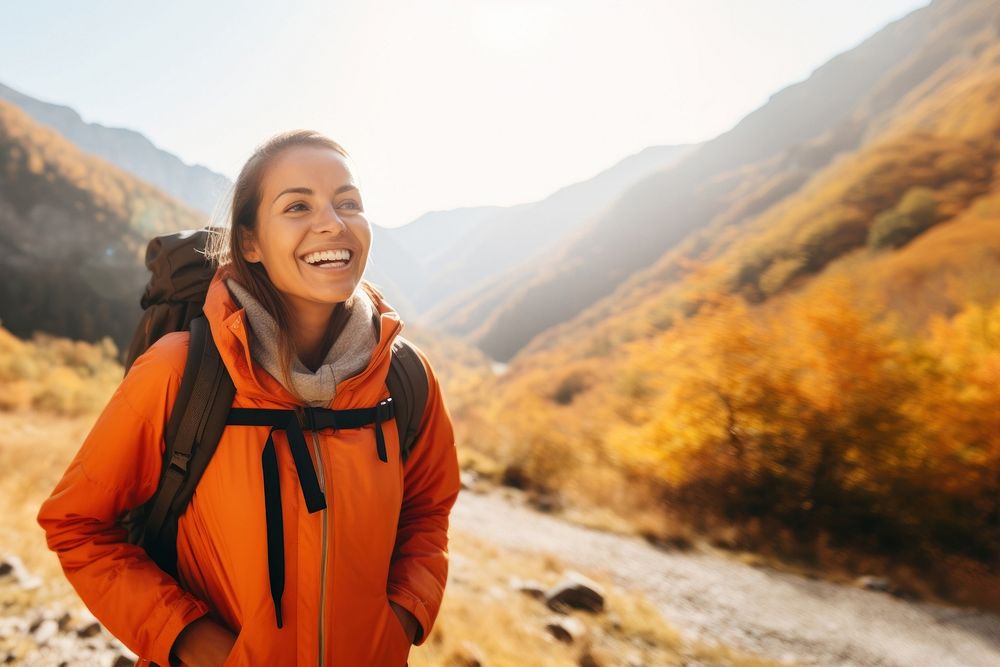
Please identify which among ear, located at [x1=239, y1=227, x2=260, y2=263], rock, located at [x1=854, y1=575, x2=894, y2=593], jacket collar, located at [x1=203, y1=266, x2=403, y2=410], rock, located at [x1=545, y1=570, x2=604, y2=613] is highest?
ear, located at [x1=239, y1=227, x2=260, y2=263]

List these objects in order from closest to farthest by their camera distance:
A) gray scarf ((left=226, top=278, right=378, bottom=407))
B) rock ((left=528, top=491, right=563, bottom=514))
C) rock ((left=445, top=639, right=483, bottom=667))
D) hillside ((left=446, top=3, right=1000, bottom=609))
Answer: gray scarf ((left=226, top=278, right=378, bottom=407)) < rock ((left=445, top=639, right=483, bottom=667)) < hillside ((left=446, top=3, right=1000, bottom=609)) < rock ((left=528, top=491, right=563, bottom=514))

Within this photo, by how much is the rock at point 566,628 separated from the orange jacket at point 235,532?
10.00 feet

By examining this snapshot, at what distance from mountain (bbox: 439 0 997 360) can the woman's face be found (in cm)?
6527

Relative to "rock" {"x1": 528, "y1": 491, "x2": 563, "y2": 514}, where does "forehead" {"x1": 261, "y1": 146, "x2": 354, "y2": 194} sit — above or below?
above

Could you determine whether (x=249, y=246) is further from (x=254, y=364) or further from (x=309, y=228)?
(x=254, y=364)

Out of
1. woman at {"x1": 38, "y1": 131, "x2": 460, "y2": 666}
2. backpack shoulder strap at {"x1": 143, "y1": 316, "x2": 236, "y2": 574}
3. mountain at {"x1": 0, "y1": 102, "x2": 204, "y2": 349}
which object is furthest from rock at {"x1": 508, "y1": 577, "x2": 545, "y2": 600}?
mountain at {"x1": 0, "y1": 102, "x2": 204, "y2": 349}

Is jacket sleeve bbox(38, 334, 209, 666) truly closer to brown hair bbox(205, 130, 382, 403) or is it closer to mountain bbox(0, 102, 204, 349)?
brown hair bbox(205, 130, 382, 403)

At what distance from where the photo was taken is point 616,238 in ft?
274

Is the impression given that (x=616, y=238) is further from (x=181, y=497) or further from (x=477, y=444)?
(x=181, y=497)

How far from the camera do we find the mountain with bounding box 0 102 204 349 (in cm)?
2138

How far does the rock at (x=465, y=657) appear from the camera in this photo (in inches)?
129

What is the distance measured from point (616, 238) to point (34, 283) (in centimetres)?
7535

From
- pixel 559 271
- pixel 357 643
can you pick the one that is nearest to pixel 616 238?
pixel 559 271

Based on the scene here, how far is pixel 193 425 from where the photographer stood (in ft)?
3.94
